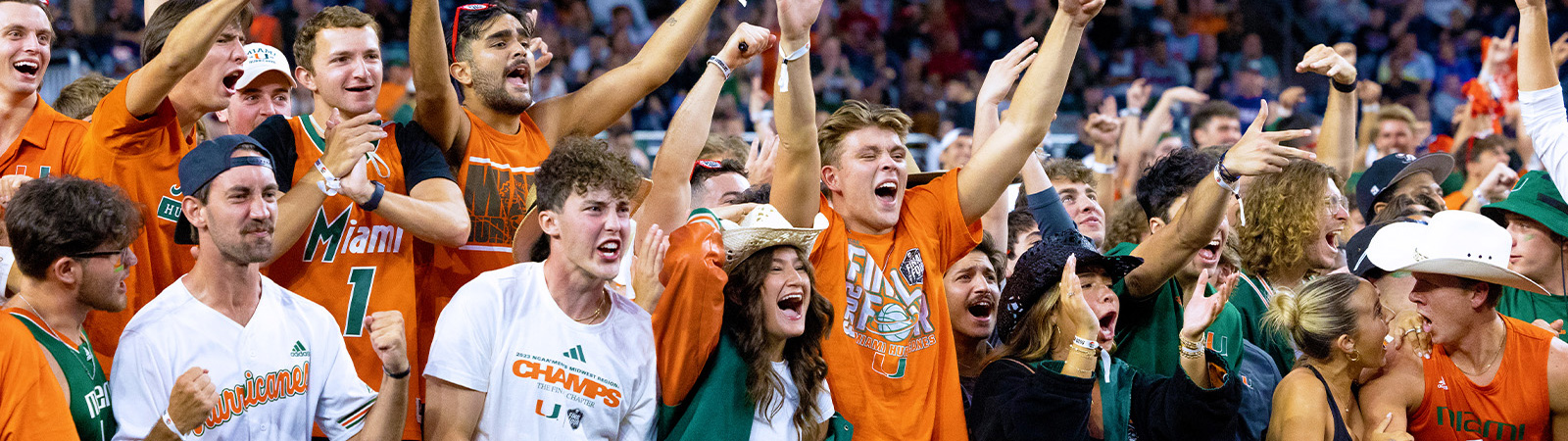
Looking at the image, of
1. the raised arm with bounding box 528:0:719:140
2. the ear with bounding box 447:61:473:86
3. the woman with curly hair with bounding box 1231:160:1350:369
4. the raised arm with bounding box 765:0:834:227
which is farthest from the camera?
the woman with curly hair with bounding box 1231:160:1350:369

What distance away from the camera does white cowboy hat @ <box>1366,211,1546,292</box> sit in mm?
4129

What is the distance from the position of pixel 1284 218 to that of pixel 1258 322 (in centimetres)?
57

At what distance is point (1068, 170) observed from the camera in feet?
19.9

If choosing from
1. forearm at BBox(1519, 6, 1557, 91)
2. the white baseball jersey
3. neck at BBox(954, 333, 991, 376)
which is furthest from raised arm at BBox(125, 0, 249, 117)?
forearm at BBox(1519, 6, 1557, 91)

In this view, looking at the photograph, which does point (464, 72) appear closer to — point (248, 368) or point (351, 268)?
point (351, 268)

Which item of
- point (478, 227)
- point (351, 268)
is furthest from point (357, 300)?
point (478, 227)

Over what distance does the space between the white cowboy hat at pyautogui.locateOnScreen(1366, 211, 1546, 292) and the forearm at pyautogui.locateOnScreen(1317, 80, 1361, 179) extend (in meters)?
2.13

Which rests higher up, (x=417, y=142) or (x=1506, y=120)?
(x=417, y=142)

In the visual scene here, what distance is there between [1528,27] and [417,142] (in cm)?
388

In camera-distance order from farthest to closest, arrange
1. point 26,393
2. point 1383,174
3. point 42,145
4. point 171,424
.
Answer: point 1383,174 → point 42,145 → point 171,424 → point 26,393

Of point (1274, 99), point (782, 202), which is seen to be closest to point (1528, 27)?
point (782, 202)

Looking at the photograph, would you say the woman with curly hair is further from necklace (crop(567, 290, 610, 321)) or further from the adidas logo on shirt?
the adidas logo on shirt

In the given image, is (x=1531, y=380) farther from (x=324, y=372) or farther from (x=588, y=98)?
(x=324, y=372)

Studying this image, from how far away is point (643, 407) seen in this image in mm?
Answer: 3561
